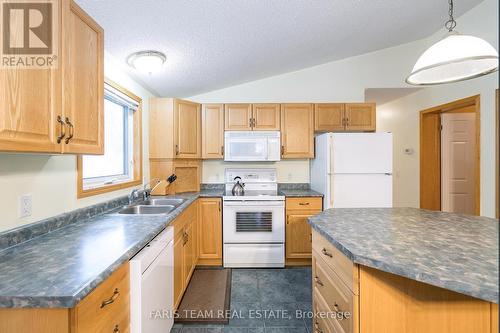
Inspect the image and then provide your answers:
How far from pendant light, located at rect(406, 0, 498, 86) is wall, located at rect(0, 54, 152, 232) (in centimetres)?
209

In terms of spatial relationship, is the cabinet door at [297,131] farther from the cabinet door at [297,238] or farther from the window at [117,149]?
the window at [117,149]

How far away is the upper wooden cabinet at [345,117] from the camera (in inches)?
126

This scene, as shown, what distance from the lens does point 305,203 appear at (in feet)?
9.43

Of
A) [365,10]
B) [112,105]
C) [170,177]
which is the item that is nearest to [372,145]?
[365,10]

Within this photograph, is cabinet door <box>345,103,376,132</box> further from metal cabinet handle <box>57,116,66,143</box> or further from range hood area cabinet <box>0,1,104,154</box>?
metal cabinet handle <box>57,116,66,143</box>

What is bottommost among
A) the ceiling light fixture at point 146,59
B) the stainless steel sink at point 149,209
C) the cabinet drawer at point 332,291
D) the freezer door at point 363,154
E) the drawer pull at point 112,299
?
the cabinet drawer at point 332,291

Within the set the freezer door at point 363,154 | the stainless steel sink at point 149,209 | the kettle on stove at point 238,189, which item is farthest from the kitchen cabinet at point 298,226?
the stainless steel sink at point 149,209

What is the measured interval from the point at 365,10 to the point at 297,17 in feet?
2.25

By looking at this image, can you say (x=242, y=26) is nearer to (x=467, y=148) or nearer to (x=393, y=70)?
(x=393, y=70)

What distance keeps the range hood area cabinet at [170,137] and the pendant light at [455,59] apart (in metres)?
2.37

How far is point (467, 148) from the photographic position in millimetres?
3352

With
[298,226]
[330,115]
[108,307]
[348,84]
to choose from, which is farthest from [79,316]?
[348,84]

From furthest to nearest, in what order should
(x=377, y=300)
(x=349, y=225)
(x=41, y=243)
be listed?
(x=349, y=225) < (x=41, y=243) < (x=377, y=300)

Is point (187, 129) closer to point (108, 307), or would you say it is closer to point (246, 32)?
point (246, 32)
